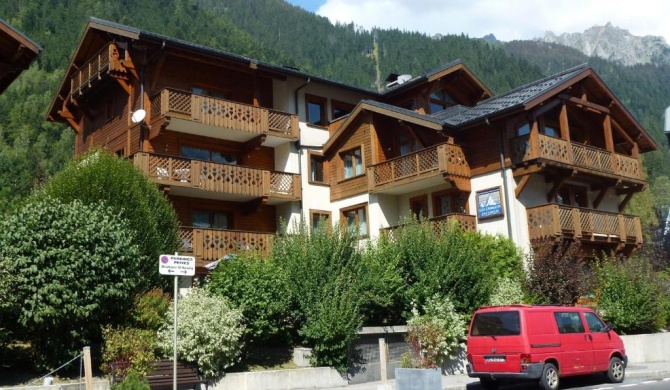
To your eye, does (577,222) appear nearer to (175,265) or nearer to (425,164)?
(425,164)

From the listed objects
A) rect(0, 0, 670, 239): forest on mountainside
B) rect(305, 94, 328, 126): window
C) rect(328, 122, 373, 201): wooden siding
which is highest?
rect(0, 0, 670, 239): forest on mountainside

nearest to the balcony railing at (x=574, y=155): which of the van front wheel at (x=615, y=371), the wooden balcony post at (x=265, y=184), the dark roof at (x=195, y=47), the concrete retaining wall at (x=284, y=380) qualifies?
the wooden balcony post at (x=265, y=184)

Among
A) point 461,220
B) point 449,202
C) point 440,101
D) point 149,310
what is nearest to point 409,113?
point 449,202

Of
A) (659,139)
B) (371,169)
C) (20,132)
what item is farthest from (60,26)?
(659,139)

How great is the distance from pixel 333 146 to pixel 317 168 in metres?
1.28

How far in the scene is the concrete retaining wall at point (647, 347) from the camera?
23.2 m

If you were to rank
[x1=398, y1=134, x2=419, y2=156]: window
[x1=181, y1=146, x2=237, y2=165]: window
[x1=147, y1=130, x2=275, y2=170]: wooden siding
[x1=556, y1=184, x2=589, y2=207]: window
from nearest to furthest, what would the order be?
[x1=147, y1=130, x2=275, y2=170]: wooden siding
[x1=181, y1=146, x2=237, y2=165]: window
[x1=556, y1=184, x2=589, y2=207]: window
[x1=398, y1=134, x2=419, y2=156]: window

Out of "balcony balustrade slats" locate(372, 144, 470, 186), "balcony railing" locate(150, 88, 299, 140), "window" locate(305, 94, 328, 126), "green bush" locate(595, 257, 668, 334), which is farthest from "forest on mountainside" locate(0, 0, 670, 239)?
"green bush" locate(595, 257, 668, 334)

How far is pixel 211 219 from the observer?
29.3 meters

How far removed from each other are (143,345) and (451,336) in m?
8.68

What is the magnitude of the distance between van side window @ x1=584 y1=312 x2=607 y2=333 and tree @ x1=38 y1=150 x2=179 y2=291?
11058 mm

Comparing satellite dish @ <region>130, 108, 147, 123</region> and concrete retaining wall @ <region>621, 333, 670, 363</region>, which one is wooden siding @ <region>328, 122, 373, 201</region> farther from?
concrete retaining wall @ <region>621, 333, 670, 363</region>

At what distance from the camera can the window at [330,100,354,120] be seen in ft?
111

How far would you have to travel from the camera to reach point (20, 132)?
84.1 meters
